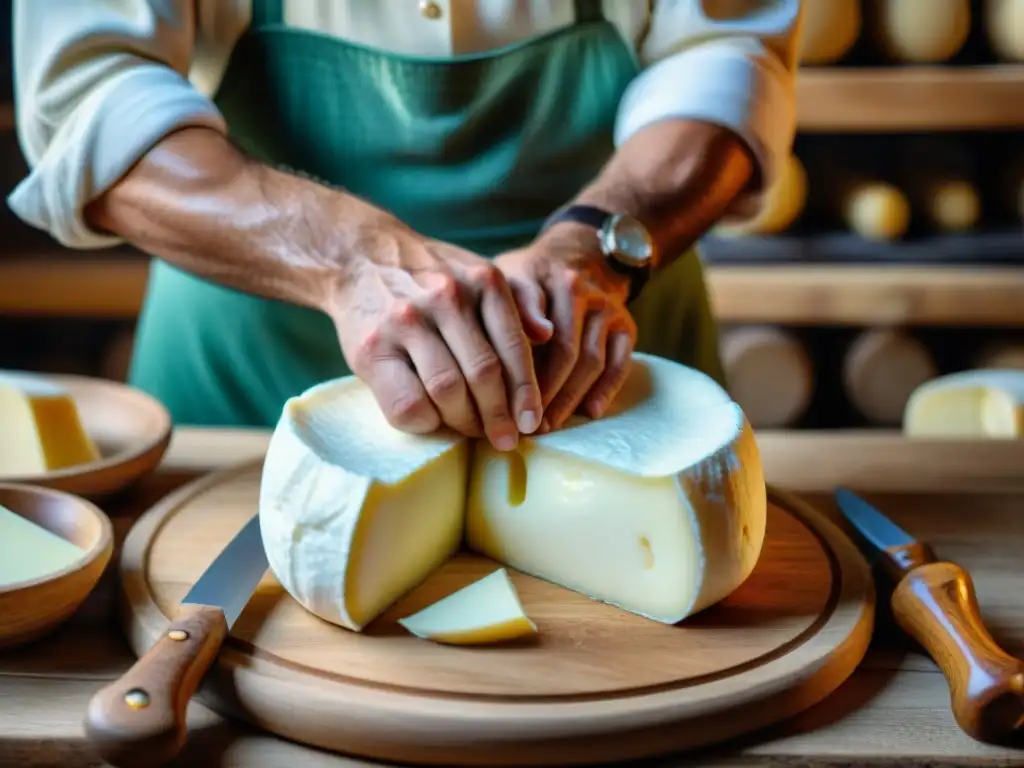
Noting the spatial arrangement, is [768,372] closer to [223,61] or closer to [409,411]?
[223,61]

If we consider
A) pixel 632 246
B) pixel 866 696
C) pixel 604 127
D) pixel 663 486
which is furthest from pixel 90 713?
pixel 604 127

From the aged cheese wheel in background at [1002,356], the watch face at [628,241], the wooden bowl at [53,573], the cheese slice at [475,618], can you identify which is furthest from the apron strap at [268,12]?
the aged cheese wheel in background at [1002,356]

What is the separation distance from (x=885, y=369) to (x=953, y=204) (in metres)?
0.38

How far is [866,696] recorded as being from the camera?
0.87 m

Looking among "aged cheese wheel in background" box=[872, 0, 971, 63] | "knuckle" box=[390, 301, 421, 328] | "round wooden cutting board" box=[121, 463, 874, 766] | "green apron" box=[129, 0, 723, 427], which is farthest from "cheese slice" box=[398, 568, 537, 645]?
"aged cheese wheel in background" box=[872, 0, 971, 63]

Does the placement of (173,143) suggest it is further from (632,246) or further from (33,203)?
(632,246)

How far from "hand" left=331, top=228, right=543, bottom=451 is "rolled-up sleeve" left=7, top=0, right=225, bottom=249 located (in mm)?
314

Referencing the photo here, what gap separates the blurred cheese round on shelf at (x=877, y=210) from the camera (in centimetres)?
234

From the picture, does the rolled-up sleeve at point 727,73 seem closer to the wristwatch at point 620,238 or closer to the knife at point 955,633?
the wristwatch at point 620,238

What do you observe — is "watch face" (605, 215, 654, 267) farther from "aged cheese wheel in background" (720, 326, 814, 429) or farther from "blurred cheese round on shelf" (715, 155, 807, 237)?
"aged cheese wheel in background" (720, 326, 814, 429)

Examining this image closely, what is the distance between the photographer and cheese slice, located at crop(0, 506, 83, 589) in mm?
911

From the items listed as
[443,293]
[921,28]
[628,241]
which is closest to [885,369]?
[921,28]

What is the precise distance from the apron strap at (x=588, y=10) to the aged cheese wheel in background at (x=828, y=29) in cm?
106

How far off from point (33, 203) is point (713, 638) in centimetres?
82
